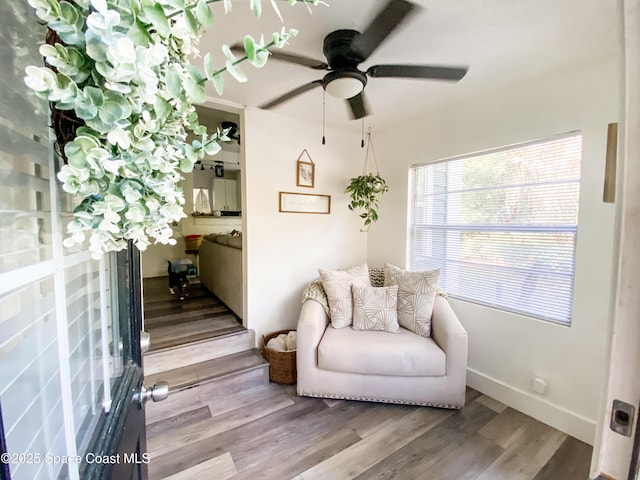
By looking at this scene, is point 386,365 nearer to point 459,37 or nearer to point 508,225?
point 508,225

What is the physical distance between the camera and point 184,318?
2.83 meters

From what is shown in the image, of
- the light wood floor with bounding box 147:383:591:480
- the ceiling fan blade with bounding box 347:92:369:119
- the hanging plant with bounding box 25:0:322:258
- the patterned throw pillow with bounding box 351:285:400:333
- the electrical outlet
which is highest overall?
the ceiling fan blade with bounding box 347:92:369:119

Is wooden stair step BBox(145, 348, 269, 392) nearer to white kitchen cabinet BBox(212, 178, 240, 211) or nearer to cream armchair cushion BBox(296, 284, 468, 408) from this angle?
cream armchair cushion BBox(296, 284, 468, 408)

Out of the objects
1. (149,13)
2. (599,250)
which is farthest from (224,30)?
(599,250)

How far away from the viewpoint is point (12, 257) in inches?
14.3

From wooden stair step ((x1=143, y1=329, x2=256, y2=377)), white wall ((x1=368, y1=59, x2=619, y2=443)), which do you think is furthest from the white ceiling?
wooden stair step ((x1=143, y1=329, x2=256, y2=377))

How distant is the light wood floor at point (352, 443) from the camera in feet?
4.92

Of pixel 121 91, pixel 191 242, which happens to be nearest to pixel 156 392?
pixel 121 91

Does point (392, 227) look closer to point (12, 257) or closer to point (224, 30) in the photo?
point (224, 30)

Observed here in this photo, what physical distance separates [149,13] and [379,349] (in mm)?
2086

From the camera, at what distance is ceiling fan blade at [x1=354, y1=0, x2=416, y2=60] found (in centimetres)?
A: 118

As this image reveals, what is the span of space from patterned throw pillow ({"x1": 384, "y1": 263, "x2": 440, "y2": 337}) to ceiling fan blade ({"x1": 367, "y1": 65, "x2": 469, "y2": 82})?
146cm

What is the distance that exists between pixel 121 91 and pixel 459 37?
181 centimetres

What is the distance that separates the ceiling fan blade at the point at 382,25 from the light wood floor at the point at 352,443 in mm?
2319
